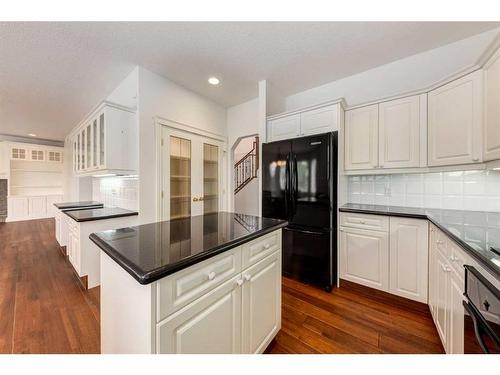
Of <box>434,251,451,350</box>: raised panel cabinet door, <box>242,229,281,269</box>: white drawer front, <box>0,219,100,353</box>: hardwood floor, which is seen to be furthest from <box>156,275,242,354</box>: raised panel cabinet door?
<box>434,251,451,350</box>: raised panel cabinet door

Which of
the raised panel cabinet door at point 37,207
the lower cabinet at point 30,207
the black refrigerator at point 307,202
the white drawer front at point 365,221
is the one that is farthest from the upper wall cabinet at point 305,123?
the raised panel cabinet door at point 37,207

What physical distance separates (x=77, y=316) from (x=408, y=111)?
3.78 m

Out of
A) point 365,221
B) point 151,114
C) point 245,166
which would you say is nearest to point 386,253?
point 365,221

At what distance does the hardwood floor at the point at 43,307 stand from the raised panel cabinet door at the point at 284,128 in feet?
8.96

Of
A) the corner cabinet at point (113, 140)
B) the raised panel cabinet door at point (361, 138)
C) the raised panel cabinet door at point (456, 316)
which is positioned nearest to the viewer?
the raised panel cabinet door at point (456, 316)

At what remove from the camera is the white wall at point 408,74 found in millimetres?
1967

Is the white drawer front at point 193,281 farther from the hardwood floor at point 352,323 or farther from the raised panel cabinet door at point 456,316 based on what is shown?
the raised panel cabinet door at point 456,316

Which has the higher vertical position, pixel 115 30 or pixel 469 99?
pixel 115 30

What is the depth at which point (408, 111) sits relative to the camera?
2.06m

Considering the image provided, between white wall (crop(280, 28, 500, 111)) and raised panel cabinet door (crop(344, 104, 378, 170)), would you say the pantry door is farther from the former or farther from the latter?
raised panel cabinet door (crop(344, 104, 378, 170))

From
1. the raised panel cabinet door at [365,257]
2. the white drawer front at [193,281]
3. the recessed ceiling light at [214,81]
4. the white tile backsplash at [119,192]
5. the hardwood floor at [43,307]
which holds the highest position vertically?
the recessed ceiling light at [214,81]

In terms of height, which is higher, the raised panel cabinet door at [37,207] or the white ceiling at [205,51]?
the white ceiling at [205,51]
